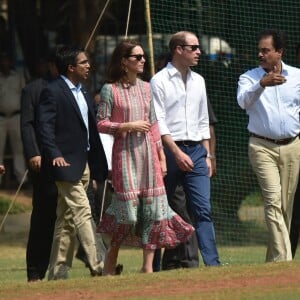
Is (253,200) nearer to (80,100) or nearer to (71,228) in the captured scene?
(71,228)

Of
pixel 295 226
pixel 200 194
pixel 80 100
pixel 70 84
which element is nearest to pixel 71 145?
pixel 80 100

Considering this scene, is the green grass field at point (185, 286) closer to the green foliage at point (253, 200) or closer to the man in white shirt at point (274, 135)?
the man in white shirt at point (274, 135)

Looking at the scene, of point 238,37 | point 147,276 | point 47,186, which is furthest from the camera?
point 238,37

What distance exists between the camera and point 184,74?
12.5 metres

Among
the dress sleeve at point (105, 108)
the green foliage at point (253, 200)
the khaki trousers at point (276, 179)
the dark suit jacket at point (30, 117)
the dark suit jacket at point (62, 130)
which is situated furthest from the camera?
the green foliage at point (253, 200)

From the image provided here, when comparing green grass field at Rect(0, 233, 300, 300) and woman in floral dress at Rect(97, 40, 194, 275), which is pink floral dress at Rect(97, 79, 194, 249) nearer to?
woman in floral dress at Rect(97, 40, 194, 275)

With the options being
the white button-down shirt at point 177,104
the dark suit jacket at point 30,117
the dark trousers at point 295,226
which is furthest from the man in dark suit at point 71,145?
the dark trousers at point 295,226

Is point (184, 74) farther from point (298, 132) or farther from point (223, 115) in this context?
point (223, 115)

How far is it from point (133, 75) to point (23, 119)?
4.43ft

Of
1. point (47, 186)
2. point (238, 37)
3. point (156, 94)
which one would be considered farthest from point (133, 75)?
point (238, 37)

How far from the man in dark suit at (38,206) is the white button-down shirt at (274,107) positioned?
5.52 feet

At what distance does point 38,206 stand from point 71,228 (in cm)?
36

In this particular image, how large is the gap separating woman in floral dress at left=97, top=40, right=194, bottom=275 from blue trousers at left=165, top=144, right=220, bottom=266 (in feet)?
1.30

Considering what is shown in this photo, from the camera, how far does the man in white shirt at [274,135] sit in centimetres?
1223
